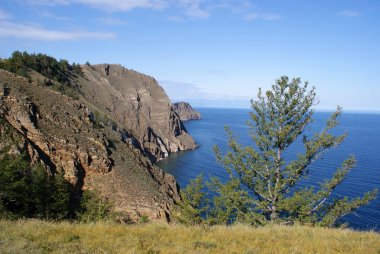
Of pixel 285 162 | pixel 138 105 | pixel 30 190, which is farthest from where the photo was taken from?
pixel 138 105

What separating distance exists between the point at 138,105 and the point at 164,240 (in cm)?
12612

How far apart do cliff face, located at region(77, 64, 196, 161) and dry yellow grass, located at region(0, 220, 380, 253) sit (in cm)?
9596

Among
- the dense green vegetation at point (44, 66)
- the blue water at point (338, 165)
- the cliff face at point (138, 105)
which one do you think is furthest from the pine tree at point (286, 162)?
the cliff face at point (138, 105)

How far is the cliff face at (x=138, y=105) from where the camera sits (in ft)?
376

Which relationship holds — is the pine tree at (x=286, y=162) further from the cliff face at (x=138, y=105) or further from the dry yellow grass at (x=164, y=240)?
the cliff face at (x=138, y=105)

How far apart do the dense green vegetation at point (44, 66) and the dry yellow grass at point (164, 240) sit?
66248 millimetres

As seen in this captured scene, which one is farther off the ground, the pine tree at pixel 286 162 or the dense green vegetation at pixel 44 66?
the dense green vegetation at pixel 44 66

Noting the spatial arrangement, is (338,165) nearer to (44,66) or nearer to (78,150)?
(78,150)

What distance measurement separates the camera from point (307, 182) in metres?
68.6

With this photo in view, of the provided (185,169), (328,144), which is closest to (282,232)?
(328,144)

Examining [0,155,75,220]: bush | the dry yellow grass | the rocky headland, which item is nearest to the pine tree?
the dry yellow grass

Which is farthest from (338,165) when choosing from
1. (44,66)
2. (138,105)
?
(44,66)

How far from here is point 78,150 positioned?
151 ft

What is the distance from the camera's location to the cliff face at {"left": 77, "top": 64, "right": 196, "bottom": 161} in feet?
376
